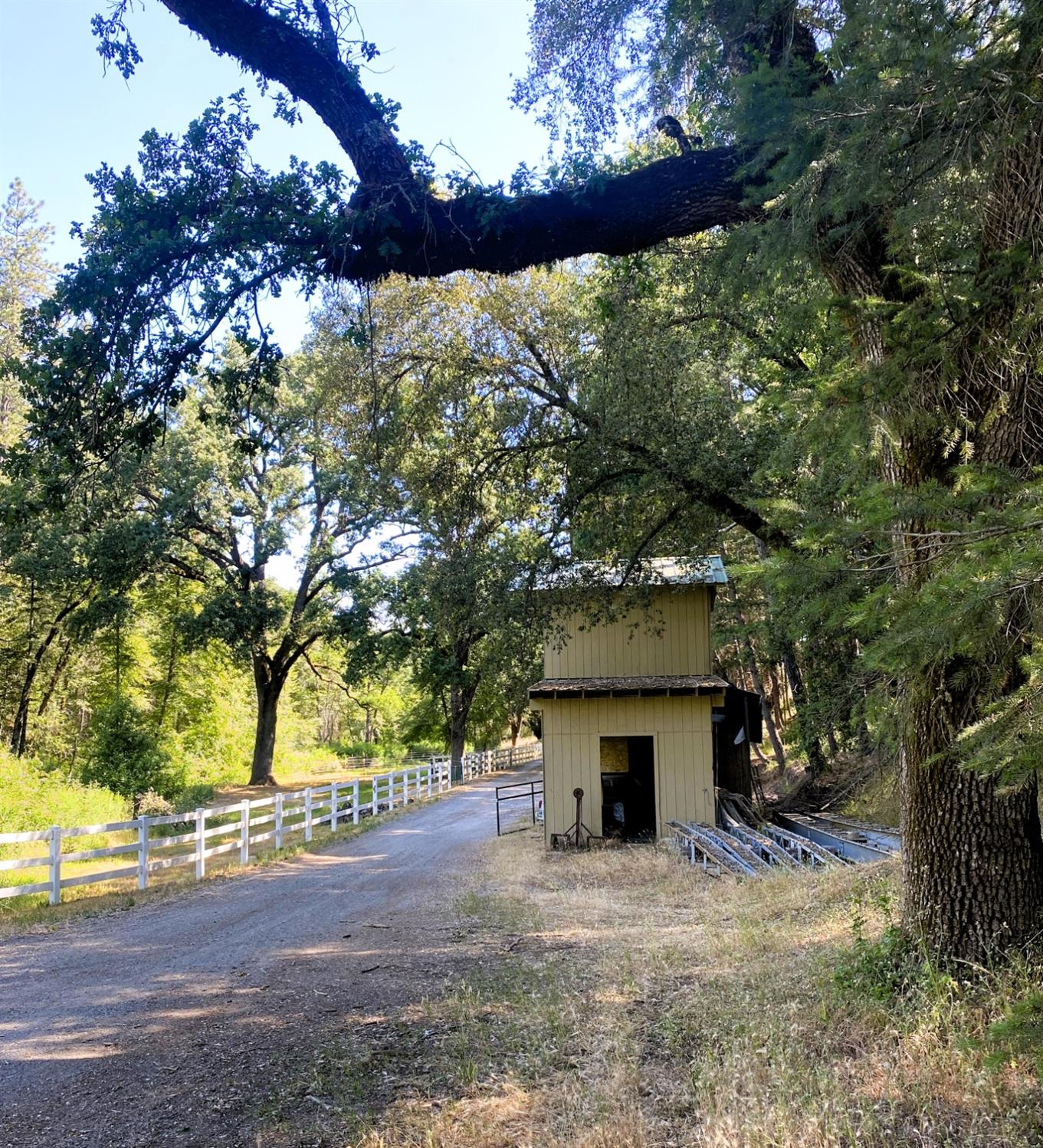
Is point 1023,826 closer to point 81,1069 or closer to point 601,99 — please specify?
point 81,1069

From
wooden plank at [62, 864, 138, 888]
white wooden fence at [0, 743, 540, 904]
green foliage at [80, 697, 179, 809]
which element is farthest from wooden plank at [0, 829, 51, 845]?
green foliage at [80, 697, 179, 809]

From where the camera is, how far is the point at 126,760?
70.5ft

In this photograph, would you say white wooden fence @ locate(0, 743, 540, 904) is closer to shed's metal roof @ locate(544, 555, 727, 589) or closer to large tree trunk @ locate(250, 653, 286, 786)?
large tree trunk @ locate(250, 653, 286, 786)

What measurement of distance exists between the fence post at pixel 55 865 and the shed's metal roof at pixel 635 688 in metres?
8.18

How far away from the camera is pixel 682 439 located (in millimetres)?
11398

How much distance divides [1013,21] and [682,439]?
26.2ft

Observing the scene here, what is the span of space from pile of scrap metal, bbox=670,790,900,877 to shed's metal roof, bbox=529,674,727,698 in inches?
93.9

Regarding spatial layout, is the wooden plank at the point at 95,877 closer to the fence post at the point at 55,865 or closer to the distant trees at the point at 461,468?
the fence post at the point at 55,865

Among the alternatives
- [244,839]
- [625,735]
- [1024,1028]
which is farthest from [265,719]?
[1024,1028]

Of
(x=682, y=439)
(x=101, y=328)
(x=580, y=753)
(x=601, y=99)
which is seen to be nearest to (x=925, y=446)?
(x=101, y=328)

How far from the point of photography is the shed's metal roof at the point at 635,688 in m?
15.6

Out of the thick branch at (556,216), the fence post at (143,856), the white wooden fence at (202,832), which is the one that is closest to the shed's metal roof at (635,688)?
the white wooden fence at (202,832)

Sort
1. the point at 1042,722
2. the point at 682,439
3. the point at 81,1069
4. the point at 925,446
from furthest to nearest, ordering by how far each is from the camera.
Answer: the point at 682,439 < the point at 925,446 < the point at 81,1069 < the point at 1042,722

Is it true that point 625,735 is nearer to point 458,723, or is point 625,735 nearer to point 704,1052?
point 704,1052
